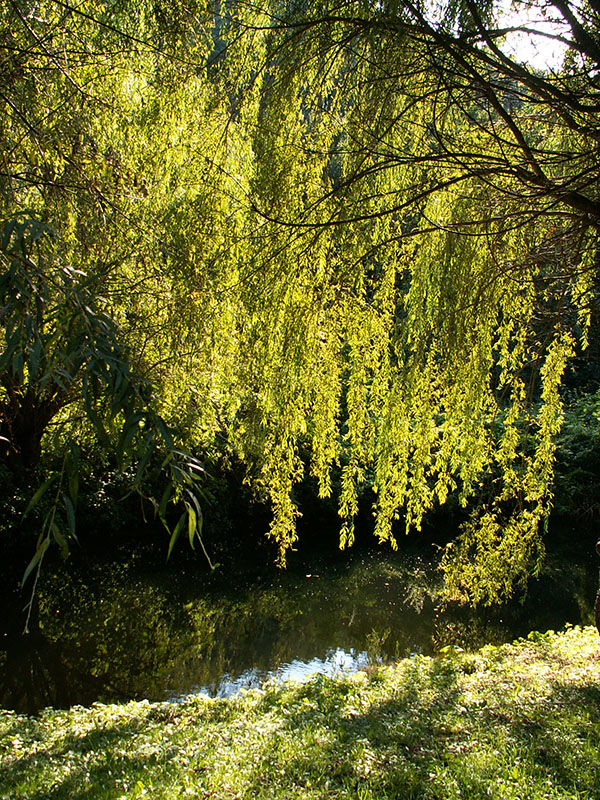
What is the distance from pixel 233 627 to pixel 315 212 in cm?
536

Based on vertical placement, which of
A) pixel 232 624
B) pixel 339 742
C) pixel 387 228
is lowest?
pixel 232 624

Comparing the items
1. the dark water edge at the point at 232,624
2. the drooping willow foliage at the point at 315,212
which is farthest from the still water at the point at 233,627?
the drooping willow foliage at the point at 315,212

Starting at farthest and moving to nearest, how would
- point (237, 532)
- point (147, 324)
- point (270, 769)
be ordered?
1. point (237, 532)
2. point (147, 324)
3. point (270, 769)

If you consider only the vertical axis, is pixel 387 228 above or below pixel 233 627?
above

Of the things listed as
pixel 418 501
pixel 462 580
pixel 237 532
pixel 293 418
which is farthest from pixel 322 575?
pixel 293 418

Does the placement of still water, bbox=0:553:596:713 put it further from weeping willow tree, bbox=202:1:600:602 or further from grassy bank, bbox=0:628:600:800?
weeping willow tree, bbox=202:1:600:602

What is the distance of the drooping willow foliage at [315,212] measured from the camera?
10.5 ft

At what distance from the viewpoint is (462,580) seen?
4629 millimetres

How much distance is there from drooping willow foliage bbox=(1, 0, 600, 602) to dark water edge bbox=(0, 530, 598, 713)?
3046mm

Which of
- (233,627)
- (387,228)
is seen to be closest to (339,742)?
(387,228)

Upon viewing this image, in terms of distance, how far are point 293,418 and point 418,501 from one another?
1.02 m

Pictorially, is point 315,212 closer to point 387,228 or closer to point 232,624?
point 387,228

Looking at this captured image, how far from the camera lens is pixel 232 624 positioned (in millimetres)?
7434

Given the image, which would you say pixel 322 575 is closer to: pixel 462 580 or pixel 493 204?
pixel 462 580
